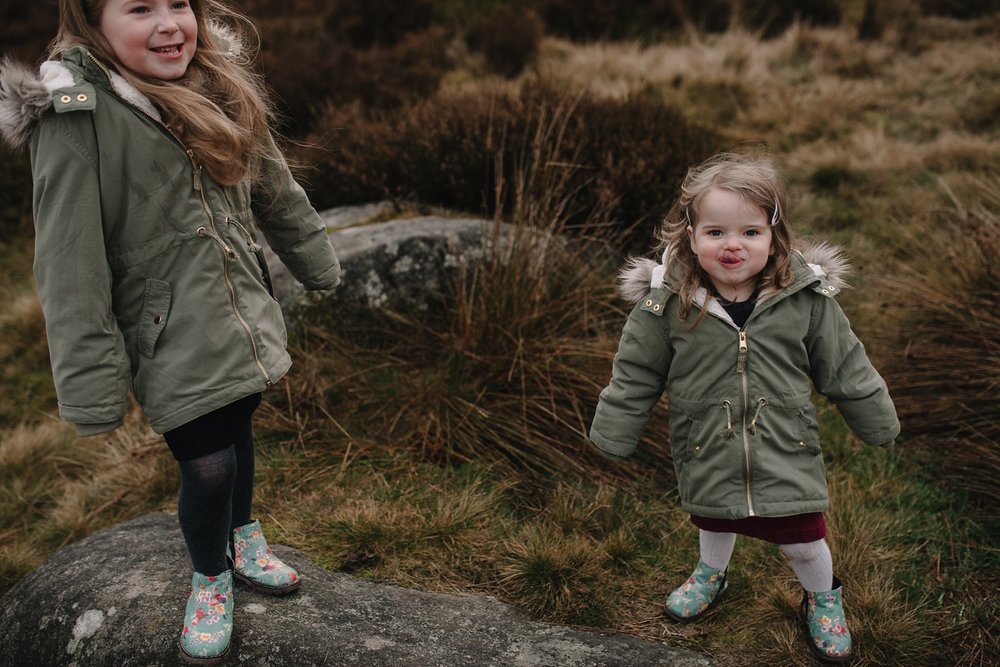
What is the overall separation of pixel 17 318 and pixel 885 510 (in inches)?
199

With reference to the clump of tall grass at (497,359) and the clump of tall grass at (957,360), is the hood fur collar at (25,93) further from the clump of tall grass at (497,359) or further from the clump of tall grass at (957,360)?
the clump of tall grass at (957,360)

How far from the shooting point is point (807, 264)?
2.03 m

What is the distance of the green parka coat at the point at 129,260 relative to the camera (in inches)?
70.4

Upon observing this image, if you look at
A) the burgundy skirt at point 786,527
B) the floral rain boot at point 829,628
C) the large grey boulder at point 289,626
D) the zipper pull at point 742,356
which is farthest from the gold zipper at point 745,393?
the large grey boulder at point 289,626

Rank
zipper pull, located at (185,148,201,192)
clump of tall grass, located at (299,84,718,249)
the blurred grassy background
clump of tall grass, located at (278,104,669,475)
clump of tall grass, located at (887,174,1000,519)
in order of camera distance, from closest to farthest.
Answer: zipper pull, located at (185,148,201,192), the blurred grassy background, clump of tall grass, located at (887,174,1000,519), clump of tall grass, located at (278,104,669,475), clump of tall grass, located at (299,84,718,249)

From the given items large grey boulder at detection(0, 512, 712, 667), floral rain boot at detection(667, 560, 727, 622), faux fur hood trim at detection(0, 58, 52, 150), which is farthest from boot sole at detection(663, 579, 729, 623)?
faux fur hood trim at detection(0, 58, 52, 150)

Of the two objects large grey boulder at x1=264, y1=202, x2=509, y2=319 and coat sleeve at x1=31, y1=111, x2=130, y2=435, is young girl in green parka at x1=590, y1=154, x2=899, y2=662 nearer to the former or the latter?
coat sleeve at x1=31, y1=111, x2=130, y2=435

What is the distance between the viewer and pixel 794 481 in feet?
6.63

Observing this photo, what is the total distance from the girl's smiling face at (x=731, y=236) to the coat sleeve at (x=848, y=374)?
0.68ft

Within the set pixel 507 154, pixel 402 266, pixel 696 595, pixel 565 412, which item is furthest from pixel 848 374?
pixel 507 154

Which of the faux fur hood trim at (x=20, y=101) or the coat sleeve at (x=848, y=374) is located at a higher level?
the faux fur hood trim at (x=20, y=101)

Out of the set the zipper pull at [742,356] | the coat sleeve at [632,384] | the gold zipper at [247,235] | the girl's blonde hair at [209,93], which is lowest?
the coat sleeve at [632,384]

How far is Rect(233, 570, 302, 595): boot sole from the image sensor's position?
238 centimetres

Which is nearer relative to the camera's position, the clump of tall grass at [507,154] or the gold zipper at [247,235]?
the gold zipper at [247,235]
